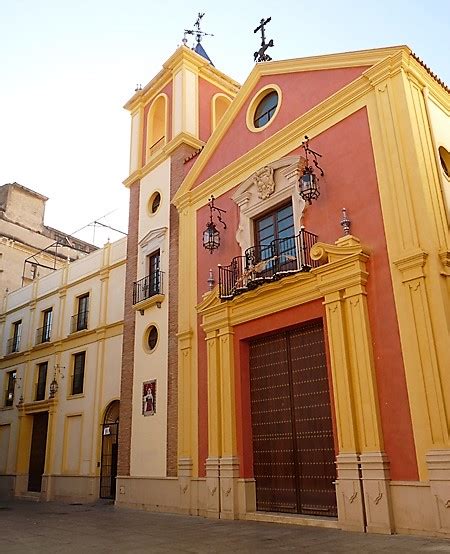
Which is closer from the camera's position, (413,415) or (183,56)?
(413,415)

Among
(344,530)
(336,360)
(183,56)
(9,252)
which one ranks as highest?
(183,56)

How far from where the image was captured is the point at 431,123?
11.0 m

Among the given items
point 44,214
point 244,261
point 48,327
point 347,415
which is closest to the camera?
point 347,415

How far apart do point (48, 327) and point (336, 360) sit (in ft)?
56.3

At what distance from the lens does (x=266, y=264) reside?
12570 mm

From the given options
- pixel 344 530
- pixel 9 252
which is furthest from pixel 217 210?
pixel 9 252

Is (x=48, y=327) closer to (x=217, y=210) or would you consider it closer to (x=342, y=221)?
(x=217, y=210)

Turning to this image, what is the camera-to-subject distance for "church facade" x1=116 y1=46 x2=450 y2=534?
936 cm

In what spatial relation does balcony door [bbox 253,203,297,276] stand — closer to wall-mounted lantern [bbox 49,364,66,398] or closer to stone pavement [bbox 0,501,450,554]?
stone pavement [bbox 0,501,450,554]

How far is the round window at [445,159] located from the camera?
1148cm

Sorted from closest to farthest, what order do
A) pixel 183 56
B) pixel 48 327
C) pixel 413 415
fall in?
pixel 413 415, pixel 183 56, pixel 48 327

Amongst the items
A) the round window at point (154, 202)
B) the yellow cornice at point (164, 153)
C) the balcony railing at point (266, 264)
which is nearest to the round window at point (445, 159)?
the balcony railing at point (266, 264)

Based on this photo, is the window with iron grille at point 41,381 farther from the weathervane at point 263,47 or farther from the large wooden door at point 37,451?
the weathervane at point 263,47

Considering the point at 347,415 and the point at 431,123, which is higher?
the point at 431,123
